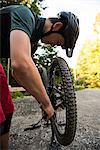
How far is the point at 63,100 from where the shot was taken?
3.11 metres

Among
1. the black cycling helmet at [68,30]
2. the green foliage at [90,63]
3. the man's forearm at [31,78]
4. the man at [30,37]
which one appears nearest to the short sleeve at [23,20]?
the man at [30,37]

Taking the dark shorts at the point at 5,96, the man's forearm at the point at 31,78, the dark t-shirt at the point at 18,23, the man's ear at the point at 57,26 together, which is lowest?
the dark shorts at the point at 5,96

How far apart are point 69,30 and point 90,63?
1191 inches

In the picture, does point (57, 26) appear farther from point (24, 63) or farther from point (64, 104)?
point (64, 104)

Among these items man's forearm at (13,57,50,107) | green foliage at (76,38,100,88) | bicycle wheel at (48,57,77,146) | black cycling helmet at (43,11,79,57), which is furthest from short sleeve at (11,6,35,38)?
green foliage at (76,38,100,88)

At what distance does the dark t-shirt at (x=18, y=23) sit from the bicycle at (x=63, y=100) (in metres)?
0.56

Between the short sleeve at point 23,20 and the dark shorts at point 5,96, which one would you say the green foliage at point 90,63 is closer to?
the dark shorts at point 5,96

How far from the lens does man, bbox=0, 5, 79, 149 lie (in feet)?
6.72

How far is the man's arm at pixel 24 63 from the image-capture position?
2.02 m

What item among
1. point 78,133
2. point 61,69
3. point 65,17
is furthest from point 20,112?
point 65,17

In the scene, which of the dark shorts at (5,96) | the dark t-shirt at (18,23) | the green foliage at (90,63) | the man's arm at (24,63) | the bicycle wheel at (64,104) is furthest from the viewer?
the green foliage at (90,63)

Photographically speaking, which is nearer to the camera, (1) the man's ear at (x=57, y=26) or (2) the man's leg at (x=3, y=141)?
(1) the man's ear at (x=57, y=26)

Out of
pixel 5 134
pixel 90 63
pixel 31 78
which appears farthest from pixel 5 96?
pixel 90 63

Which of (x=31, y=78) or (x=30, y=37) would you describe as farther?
(x=30, y=37)
